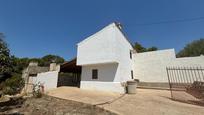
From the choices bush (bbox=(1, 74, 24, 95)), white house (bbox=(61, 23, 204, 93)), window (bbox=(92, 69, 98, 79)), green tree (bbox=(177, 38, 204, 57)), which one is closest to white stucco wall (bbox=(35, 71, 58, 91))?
white house (bbox=(61, 23, 204, 93))

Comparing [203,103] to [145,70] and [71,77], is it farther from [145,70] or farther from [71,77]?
[71,77]

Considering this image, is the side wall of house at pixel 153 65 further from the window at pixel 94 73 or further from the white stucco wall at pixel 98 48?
the white stucco wall at pixel 98 48

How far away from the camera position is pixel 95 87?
44.7ft

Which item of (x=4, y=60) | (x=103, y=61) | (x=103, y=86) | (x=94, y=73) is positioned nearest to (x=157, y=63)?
(x=103, y=61)

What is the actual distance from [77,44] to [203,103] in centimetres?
1321

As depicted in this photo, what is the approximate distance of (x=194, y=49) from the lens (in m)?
31.6

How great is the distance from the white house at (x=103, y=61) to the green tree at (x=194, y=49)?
26.4m

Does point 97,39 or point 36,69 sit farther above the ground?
point 97,39

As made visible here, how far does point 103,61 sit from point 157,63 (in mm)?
8672

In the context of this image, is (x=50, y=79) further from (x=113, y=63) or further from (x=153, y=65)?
(x=153, y=65)

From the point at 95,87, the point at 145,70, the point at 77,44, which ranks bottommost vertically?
the point at 95,87

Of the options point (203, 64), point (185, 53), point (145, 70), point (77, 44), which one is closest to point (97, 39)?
point (77, 44)

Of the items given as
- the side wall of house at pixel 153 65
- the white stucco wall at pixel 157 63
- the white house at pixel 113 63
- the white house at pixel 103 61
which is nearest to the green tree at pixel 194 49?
the white stucco wall at pixel 157 63

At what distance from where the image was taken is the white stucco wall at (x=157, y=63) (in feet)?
51.9
